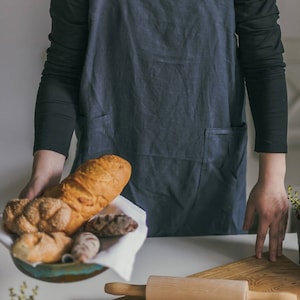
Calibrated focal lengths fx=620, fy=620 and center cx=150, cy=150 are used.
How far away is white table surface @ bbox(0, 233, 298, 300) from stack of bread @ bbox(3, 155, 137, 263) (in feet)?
0.62

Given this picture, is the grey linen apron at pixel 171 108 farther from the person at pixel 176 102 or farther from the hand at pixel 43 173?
the hand at pixel 43 173

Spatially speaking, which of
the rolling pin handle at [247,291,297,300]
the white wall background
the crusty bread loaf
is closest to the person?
the rolling pin handle at [247,291,297,300]

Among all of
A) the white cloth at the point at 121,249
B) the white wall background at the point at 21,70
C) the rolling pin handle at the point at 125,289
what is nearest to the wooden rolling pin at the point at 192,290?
the rolling pin handle at the point at 125,289

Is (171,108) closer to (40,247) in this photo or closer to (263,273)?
(263,273)

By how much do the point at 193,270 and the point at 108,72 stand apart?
0.40 metres

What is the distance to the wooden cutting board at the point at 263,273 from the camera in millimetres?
917

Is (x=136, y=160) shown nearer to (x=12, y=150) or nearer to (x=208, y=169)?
(x=208, y=169)

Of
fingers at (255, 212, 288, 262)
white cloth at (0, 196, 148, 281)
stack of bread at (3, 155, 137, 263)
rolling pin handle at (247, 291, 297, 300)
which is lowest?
rolling pin handle at (247, 291, 297, 300)

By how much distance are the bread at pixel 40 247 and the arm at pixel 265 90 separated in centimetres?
43

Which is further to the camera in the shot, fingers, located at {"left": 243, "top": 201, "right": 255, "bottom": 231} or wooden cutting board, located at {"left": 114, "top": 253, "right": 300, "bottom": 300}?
fingers, located at {"left": 243, "top": 201, "right": 255, "bottom": 231}

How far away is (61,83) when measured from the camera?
112cm

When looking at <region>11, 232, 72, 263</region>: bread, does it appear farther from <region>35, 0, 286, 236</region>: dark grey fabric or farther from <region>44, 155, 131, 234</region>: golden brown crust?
<region>35, 0, 286, 236</region>: dark grey fabric

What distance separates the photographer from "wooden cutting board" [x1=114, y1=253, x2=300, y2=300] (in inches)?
36.1

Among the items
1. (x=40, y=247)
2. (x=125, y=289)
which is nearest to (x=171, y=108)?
(x=125, y=289)
